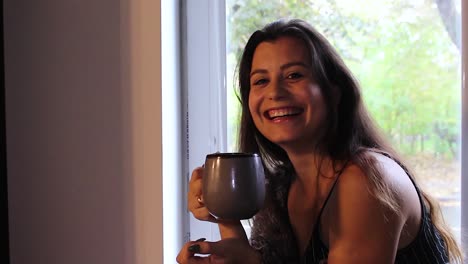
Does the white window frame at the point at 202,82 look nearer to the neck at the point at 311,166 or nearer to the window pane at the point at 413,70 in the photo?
the window pane at the point at 413,70

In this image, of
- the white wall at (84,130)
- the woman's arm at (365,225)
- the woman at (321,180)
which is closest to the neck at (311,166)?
the woman at (321,180)

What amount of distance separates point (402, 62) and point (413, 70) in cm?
4

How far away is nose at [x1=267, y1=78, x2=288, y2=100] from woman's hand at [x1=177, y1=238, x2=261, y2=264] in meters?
0.30

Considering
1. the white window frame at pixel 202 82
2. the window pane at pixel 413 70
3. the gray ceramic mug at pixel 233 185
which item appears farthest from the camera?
the white window frame at pixel 202 82

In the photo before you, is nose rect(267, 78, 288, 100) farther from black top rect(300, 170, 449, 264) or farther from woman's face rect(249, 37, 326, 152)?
black top rect(300, 170, 449, 264)

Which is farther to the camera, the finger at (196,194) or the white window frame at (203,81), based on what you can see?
the white window frame at (203,81)

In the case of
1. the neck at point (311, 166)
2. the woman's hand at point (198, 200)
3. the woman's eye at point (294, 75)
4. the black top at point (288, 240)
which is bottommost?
the black top at point (288, 240)

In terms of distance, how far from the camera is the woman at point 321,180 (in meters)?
0.81

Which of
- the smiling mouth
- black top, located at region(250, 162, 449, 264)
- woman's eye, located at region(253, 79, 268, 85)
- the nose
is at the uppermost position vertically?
woman's eye, located at region(253, 79, 268, 85)

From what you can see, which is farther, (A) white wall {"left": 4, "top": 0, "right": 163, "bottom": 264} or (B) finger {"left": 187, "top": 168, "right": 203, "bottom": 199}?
(A) white wall {"left": 4, "top": 0, "right": 163, "bottom": 264}

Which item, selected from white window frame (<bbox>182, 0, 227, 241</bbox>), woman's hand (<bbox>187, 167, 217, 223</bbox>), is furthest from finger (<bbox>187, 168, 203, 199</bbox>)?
white window frame (<bbox>182, 0, 227, 241</bbox>)

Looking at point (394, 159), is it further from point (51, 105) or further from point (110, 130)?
point (51, 105)

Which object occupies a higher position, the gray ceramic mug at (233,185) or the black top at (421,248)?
the gray ceramic mug at (233,185)

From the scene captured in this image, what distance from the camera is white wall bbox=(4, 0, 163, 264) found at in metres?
1.23
